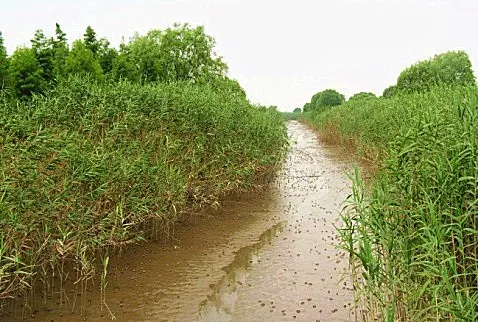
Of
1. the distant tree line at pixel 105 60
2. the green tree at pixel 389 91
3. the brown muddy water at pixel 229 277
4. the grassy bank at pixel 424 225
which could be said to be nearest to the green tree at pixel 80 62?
the distant tree line at pixel 105 60

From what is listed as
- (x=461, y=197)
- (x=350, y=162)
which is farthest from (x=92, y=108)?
(x=350, y=162)

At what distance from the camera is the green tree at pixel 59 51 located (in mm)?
15178

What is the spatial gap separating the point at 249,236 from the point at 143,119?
3.34m

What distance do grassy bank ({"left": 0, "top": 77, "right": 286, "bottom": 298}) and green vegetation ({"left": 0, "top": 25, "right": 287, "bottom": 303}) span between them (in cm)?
3

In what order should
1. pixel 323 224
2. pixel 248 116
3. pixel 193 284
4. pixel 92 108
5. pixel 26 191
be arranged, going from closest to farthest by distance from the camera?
pixel 26 191, pixel 193 284, pixel 92 108, pixel 323 224, pixel 248 116

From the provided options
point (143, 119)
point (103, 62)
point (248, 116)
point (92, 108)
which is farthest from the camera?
point (103, 62)

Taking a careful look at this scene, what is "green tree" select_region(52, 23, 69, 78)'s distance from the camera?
49.8ft

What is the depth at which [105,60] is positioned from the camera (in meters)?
20.6

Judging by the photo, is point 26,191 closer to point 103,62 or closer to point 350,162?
point 103,62

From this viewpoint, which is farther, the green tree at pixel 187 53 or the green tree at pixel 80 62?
the green tree at pixel 187 53

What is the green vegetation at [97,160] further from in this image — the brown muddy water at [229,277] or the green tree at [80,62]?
the brown muddy water at [229,277]

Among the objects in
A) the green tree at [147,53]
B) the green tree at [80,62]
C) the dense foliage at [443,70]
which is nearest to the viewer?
the green tree at [80,62]

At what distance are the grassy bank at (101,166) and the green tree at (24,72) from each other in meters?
3.48

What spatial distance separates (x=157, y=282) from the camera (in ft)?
25.0
